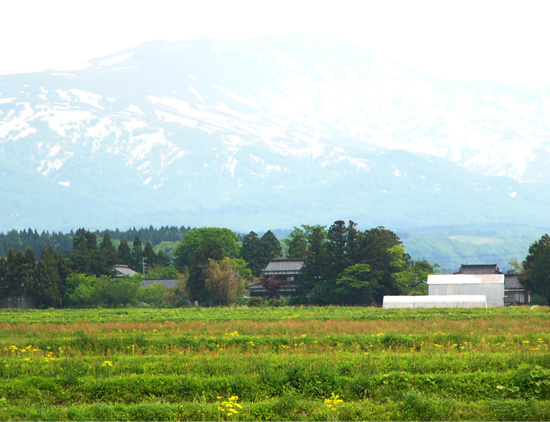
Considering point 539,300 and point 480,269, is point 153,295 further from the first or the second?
point 480,269

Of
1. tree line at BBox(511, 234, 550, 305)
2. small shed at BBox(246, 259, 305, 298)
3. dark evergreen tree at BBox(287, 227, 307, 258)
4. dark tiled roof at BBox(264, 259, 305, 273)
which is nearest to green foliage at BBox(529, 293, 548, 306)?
tree line at BBox(511, 234, 550, 305)

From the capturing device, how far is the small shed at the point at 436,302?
81.7m

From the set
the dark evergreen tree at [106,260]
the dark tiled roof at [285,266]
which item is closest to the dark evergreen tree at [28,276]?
the dark evergreen tree at [106,260]

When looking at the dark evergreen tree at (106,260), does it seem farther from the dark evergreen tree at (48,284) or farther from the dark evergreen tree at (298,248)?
the dark evergreen tree at (298,248)

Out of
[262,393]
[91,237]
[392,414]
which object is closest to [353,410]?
[392,414]

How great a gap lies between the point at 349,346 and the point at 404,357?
560cm

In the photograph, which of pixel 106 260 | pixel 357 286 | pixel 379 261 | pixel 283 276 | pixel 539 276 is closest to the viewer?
pixel 539 276

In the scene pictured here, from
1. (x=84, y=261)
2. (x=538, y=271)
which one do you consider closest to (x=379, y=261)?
(x=538, y=271)

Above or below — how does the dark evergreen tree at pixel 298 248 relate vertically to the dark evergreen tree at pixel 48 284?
above

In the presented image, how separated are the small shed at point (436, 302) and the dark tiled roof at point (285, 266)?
39179 millimetres

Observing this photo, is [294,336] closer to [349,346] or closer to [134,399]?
[349,346]

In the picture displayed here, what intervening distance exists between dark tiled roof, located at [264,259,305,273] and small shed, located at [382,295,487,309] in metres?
39.2

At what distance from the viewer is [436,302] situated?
270ft

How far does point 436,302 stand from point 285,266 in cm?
4391
